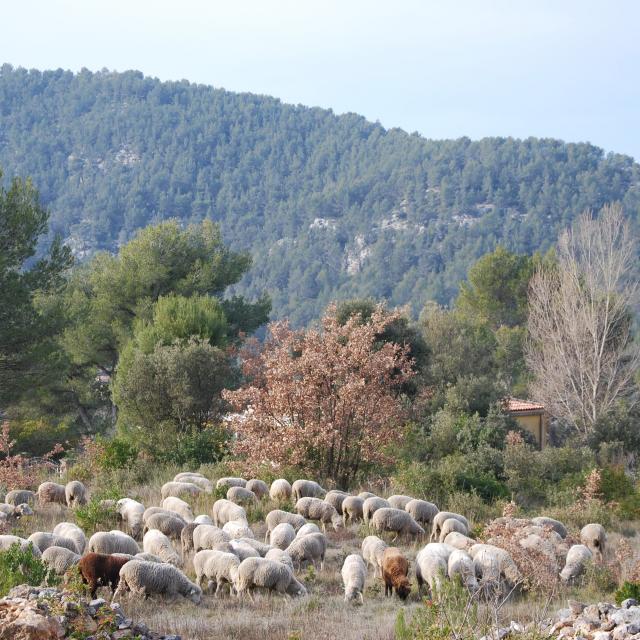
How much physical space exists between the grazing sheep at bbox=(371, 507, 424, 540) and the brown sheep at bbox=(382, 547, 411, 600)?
252 centimetres

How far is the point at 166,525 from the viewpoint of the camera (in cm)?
1263

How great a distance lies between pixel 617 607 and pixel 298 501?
6860mm

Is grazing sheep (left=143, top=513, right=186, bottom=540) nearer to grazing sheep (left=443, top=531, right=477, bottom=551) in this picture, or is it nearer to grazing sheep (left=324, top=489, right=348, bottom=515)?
grazing sheep (left=324, top=489, right=348, bottom=515)

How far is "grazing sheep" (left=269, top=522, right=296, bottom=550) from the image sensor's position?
39.9 ft

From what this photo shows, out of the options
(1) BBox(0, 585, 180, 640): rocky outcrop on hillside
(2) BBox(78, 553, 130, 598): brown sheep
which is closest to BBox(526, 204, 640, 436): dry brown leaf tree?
(2) BBox(78, 553, 130, 598): brown sheep

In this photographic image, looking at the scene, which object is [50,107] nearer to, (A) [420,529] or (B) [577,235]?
(B) [577,235]

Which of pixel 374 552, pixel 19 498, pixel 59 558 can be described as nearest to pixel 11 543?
pixel 59 558

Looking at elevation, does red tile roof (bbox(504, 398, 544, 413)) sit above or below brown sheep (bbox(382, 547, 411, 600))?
above

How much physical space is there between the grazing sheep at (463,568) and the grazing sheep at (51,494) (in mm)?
7966

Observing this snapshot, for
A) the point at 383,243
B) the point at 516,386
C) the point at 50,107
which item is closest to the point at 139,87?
the point at 50,107

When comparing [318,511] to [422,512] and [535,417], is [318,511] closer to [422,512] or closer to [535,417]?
[422,512]

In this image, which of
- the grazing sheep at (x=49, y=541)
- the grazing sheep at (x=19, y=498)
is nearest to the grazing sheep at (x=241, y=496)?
the grazing sheep at (x=19, y=498)

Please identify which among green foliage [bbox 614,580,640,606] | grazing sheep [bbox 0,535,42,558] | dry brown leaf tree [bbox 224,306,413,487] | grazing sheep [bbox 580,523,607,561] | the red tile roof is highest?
dry brown leaf tree [bbox 224,306,413,487]

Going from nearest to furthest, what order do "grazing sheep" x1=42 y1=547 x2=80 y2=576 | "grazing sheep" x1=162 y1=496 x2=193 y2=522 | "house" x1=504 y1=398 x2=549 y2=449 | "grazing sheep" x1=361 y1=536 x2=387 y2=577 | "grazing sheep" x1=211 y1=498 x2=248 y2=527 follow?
"grazing sheep" x1=42 y1=547 x2=80 y2=576 → "grazing sheep" x1=361 y1=536 x2=387 y2=577 → "grazing sheep" x1=211 y1=498 x2=248 y2=527 → "grazing sheep" x1=162 y1=496 x2=193 y2=522 → "house" x1=504 y1=398 x2=549 y2=449
